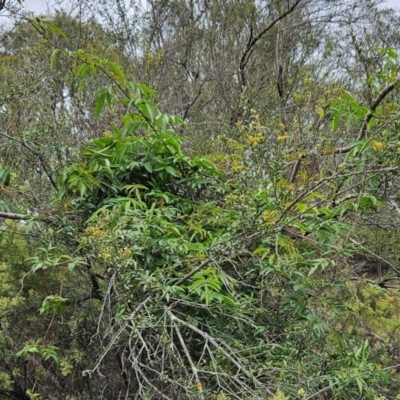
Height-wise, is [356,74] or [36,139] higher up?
[356,74]

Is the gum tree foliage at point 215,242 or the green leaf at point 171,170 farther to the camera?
the green leaf at point 171,170

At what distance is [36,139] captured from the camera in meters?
2.07

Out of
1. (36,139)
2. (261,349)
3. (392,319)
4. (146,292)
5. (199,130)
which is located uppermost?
(199,130)

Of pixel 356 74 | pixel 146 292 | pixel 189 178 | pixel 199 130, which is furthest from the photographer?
pixel 356 74

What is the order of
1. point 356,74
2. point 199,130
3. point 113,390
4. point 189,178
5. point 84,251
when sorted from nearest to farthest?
point 84,251
point 189,178
point 113,390
point 199,130
point 356,74

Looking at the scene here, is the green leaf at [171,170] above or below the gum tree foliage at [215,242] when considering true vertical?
above

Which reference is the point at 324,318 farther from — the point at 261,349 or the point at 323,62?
the point at 323,62

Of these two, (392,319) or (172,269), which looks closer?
(172,269)

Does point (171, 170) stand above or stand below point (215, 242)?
above

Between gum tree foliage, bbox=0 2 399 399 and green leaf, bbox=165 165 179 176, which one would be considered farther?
green leaf, bbox=165 165 179 176

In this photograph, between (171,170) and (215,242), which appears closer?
(215,242)

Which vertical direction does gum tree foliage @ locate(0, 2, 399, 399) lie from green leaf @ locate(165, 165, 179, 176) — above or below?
below

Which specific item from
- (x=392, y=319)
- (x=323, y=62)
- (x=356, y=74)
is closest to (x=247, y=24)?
(x=323, y=62)

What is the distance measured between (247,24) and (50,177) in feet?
11.7
